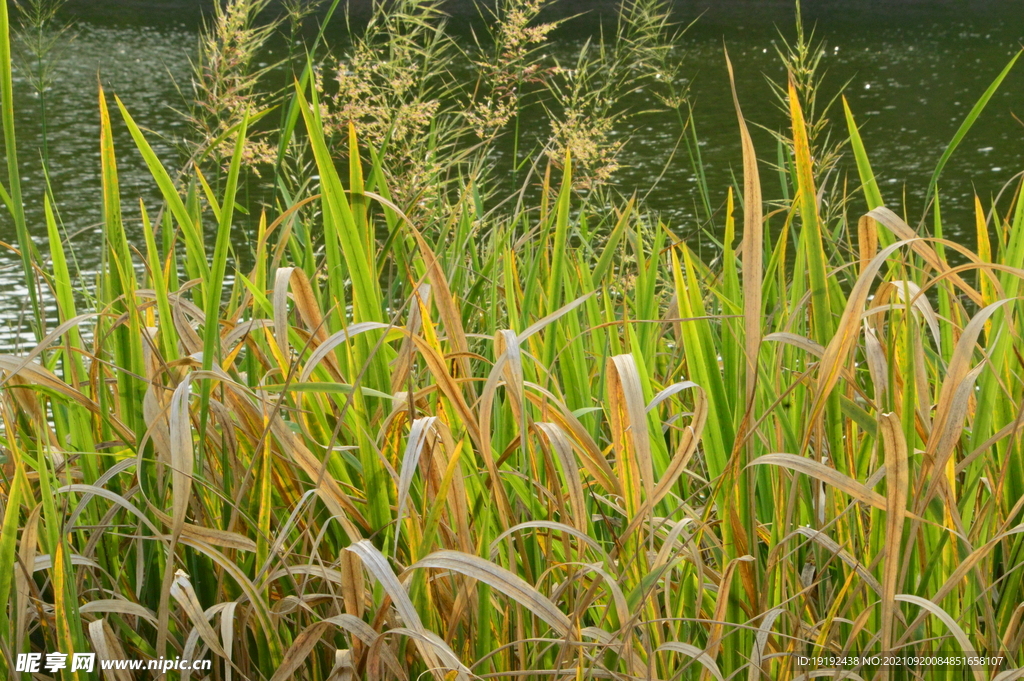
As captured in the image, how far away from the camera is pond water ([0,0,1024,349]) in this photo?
766 centimetres

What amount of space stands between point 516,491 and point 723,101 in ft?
43.7

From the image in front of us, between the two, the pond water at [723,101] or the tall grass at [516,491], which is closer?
the tall grass at [516,491]

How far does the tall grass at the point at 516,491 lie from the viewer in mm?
839

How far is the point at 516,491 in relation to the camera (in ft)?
3.27

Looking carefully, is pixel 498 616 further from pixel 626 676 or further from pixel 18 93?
pixel 18 93

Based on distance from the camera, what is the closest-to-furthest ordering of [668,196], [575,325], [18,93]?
[575,325] → [668,196] → [18,93]

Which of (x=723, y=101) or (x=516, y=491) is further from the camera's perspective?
(x=723, y=101)

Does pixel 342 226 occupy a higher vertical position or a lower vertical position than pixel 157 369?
higher

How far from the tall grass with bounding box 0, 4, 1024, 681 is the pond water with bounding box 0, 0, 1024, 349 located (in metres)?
0.54

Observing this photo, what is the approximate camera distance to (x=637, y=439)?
0.79 m

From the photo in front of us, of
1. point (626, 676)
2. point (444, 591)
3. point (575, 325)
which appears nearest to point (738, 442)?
point (626, 676)

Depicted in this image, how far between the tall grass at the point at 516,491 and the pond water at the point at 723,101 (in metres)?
0.54

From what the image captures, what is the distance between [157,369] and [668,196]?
7.74m

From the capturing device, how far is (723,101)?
530 inches
